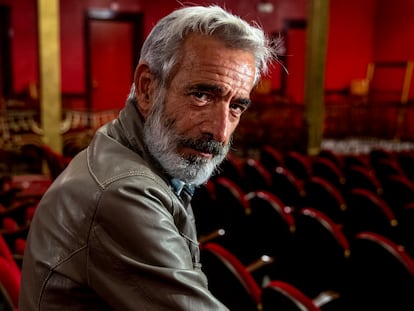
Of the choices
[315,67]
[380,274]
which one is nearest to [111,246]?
[380,274]

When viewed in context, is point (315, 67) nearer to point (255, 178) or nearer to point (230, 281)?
point (255, 178)

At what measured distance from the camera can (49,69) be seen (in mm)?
7480

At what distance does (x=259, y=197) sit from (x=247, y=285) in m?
1.34

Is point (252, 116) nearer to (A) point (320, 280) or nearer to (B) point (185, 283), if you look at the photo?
(A) point (320, 280)

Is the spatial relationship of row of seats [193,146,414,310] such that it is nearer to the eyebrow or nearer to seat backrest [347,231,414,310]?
seat backrest [347,231,414,310]

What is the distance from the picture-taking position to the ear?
116 cm

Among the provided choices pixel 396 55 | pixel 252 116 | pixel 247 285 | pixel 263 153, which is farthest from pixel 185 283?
pixel 396 55

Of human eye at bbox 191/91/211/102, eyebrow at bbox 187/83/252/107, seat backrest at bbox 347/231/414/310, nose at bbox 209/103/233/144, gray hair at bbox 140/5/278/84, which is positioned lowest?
seat backrest at bbox 347/231/414/310

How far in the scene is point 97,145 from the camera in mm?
1051

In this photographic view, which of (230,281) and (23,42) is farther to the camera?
(23,42)

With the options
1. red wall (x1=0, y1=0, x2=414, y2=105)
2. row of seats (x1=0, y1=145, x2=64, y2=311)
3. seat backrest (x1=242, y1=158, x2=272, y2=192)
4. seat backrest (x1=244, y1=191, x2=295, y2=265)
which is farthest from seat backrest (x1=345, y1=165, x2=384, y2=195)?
red wall (x1=0, y1=0, x2=414, y2=105)

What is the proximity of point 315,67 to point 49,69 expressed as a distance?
425 cm

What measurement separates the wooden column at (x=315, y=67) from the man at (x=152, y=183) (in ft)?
26.7

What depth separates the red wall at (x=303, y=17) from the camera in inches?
445
